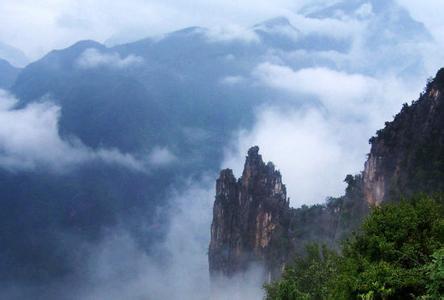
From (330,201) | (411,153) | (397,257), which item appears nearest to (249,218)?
(330,201)

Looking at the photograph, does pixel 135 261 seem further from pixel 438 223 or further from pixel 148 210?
pixel 438 223

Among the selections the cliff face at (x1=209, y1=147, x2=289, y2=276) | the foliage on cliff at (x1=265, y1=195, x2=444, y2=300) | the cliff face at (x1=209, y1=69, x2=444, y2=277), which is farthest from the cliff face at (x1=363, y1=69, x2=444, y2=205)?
the foliage on cliff at (x1=265, y1=195, x2=444, y2=300)

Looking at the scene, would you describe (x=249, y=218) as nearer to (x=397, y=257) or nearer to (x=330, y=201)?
(x=330, y=201)

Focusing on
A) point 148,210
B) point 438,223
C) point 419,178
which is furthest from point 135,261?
point 438,223

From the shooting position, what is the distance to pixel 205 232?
566 ft

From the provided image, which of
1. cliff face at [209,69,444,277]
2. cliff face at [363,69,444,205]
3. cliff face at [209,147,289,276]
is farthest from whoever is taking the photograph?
cliff face at [209,147,289,276]

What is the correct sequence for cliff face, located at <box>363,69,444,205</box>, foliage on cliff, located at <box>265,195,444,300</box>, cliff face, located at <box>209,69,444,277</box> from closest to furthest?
foliage on cliff, located at <box>265,195,444,300</box> → cliff face, located at <box>363,69,444,205</box> → cliff face, located at <box>209,69,444,277</box>

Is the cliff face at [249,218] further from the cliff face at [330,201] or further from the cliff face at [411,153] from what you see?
the cliff face at [411,153]

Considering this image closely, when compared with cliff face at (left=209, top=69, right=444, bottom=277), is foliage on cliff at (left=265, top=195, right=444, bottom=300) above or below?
below

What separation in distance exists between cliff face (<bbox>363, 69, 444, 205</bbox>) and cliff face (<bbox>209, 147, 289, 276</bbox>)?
78.6 ft

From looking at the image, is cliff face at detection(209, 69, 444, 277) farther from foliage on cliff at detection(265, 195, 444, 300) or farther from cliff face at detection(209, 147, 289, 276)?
foliage on cliff at detection(265, 195, 444, 300)

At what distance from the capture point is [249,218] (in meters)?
93.8

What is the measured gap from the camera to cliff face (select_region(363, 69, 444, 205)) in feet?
172

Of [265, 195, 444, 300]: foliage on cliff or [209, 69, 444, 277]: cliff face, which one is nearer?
[265, 195, 444, 300]: foliage on cliff
